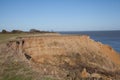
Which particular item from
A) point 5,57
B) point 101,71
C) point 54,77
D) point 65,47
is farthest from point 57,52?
point 54,77

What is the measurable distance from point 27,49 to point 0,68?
25.3ft

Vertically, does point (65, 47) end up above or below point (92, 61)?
above

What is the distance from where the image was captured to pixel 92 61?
77.6 ft

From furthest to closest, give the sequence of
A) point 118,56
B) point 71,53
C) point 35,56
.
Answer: point 118,56 < point 71,53 < point 35,56

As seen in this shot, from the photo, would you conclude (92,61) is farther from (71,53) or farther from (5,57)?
(5,57)

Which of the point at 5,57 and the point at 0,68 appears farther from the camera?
the point at 5,57

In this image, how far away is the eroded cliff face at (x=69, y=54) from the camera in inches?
840

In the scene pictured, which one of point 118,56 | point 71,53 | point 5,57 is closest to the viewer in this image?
point 5,57

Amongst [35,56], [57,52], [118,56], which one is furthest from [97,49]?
[35,56]

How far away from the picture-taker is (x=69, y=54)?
76.3ft

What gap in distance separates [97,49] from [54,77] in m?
16.3

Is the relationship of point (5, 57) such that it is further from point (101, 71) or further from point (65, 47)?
point (101, 71)

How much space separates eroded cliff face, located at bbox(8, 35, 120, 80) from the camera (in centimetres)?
2133

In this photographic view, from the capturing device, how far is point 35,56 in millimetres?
21516
